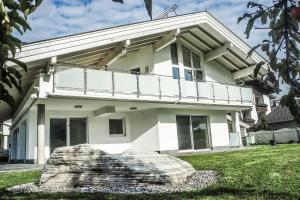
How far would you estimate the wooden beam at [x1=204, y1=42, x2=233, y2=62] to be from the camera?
65.1 ft

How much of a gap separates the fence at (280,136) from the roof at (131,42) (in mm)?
7265

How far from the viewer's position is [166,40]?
17.5 metres

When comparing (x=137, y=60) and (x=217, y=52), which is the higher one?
(x=217, y=52)

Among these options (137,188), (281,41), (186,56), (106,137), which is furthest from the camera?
(186,56)

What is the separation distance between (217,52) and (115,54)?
724 centimetres

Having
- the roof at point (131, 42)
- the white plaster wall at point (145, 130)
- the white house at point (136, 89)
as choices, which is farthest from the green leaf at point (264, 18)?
the white plaster wall at point (145, 130)

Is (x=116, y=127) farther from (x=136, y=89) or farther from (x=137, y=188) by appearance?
(x=137, y=188)

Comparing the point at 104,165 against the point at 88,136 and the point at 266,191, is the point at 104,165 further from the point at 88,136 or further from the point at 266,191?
the point at 88,136

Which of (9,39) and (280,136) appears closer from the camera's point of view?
(9,39)

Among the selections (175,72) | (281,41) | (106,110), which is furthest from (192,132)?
(281,41)

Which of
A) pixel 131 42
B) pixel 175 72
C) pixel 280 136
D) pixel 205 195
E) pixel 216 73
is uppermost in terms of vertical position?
pixel 131 42

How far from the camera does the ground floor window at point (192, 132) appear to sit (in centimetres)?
1872

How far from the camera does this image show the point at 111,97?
47.7 ft

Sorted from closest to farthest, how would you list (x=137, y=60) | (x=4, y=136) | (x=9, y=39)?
(x=9, y=39)
(x=137, y=60)
(x=4, y=136)
